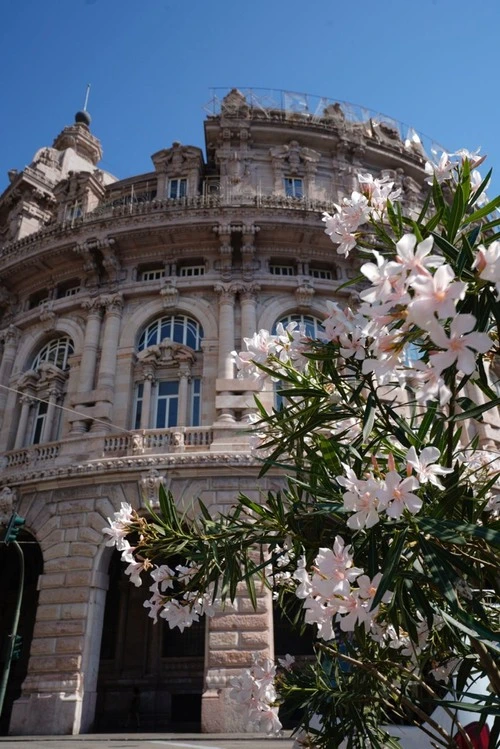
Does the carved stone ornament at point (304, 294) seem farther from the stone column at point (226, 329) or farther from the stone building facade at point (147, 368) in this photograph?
the stone column at point (226, 329)

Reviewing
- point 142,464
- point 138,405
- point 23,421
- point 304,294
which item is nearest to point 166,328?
point 138,405

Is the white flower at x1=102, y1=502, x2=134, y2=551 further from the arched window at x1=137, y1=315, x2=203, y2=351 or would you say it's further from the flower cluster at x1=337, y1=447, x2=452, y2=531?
the arched window at x1=137, y1=315, x2=203, y2=351

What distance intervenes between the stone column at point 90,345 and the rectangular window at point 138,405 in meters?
1.52

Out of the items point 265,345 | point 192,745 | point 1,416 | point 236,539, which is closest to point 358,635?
point 236,539

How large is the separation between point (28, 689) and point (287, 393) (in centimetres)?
1423

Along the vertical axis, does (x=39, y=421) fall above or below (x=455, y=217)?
above

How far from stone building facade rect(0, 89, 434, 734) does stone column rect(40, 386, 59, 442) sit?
0.16ft

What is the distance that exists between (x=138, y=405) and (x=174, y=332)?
2.98m

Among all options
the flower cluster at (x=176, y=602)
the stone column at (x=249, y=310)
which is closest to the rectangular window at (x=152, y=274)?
the stone column at (x=249, y=310)

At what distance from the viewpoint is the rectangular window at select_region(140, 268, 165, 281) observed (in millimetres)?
19916

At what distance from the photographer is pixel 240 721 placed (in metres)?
12.2

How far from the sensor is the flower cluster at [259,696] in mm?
3393

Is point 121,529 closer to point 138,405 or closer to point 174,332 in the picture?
point 138,405

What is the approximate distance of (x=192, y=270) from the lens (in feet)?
65.0
